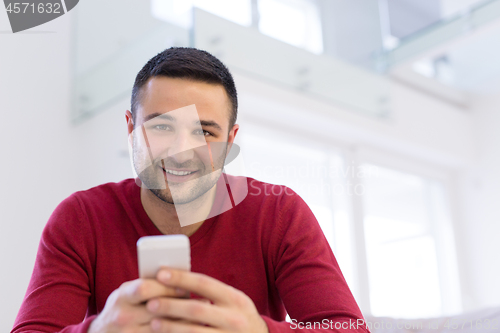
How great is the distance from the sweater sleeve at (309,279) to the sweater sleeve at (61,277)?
338 millimetres

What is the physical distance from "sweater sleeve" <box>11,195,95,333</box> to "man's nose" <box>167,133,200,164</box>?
20 centimetres

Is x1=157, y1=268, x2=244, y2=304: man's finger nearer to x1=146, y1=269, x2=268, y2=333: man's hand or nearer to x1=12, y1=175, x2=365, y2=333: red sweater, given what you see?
x1=146, y1=269, x2=268, y2=333: man's hand

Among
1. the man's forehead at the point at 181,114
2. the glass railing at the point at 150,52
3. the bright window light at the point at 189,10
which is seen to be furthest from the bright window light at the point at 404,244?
the man's forehead at the point at 181,114

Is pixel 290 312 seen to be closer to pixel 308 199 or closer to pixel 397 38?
pixel 308 199

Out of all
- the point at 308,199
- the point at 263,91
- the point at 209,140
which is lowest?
the point at 209,140

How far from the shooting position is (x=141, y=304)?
526 millimetres

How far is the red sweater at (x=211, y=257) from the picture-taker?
777 mm

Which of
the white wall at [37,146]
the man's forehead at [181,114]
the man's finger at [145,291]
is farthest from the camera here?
the white wall at [37,146]

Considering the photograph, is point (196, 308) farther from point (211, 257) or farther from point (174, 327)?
point (211, 257)

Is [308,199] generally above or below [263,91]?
below

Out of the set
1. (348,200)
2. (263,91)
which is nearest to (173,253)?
(263,91)

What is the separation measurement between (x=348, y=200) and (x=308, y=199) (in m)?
0.36

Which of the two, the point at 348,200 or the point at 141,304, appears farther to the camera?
the point at 348,200
